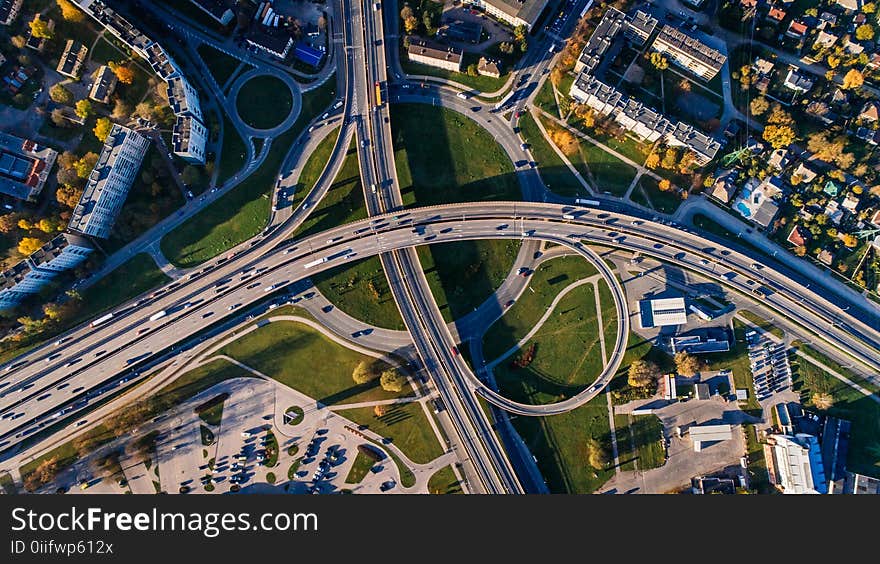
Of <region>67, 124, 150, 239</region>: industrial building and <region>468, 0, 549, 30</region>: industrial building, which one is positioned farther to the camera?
<region>468, 0, 549, 30</region>: industrial building

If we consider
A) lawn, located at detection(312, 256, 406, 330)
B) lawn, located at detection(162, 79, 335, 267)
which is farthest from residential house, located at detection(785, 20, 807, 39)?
lawn, located at detection(162, 79, 335, 267)

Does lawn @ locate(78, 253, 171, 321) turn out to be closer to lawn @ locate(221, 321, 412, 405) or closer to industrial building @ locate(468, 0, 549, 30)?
lawn @ locate(221, 321, 412, 405)

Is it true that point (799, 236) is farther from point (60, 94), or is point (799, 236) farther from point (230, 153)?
point (60, 94)

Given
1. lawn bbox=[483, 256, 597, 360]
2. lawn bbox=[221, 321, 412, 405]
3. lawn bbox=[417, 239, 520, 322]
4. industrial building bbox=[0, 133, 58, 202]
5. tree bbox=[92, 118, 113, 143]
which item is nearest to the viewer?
tree bbox=[92, 118, 113, 143]

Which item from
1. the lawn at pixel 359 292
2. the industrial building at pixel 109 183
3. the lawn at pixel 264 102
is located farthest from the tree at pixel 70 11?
the lawn at pixel 359 292

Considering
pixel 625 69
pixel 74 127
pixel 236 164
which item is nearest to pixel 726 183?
pixel 625 69

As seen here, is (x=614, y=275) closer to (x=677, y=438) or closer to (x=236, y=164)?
(x=677, y=438)
